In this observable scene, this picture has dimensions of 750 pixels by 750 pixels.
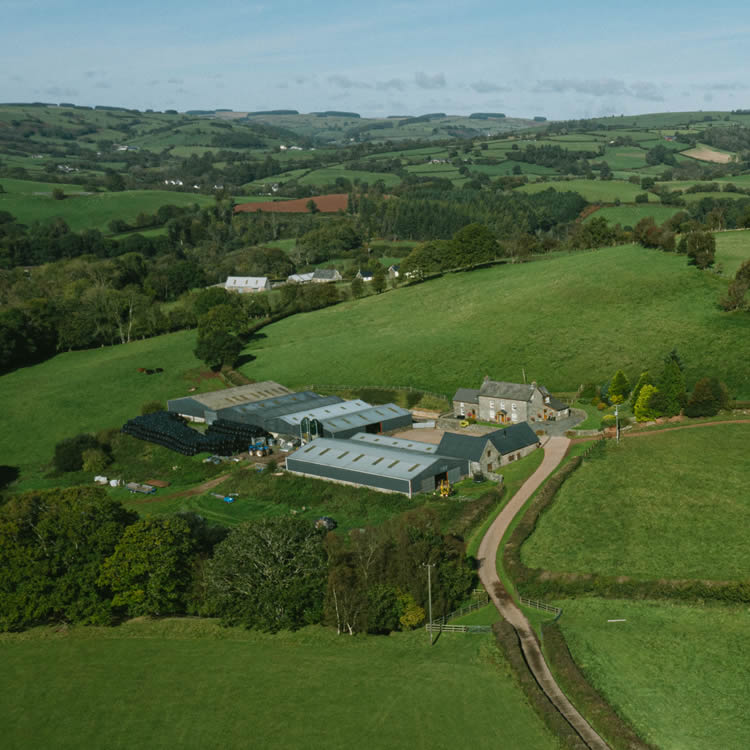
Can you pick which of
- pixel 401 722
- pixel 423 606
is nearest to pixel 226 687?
pixel 401 722

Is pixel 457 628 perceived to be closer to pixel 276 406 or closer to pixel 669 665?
pixel 669 665

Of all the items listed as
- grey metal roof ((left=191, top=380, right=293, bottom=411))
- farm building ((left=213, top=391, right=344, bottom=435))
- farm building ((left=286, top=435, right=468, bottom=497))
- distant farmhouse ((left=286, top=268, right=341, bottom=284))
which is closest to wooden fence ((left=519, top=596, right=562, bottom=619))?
farm building ((left=286, top=435, right=468, bottom=497))

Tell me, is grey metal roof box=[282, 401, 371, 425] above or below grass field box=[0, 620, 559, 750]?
below

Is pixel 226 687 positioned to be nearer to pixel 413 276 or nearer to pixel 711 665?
pixel 711 665

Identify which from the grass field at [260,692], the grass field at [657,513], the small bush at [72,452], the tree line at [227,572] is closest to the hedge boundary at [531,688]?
the grass field at [260,692]

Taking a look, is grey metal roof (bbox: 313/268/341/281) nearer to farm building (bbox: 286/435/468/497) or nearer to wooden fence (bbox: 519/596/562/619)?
farm building (bbox: 286/435/468/497)

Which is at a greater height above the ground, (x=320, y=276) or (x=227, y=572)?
(x=227, y=572)

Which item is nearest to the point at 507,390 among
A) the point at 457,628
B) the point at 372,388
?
the point at 372,388

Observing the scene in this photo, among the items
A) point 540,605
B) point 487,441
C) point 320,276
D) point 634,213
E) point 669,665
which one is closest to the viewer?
point 669,665
